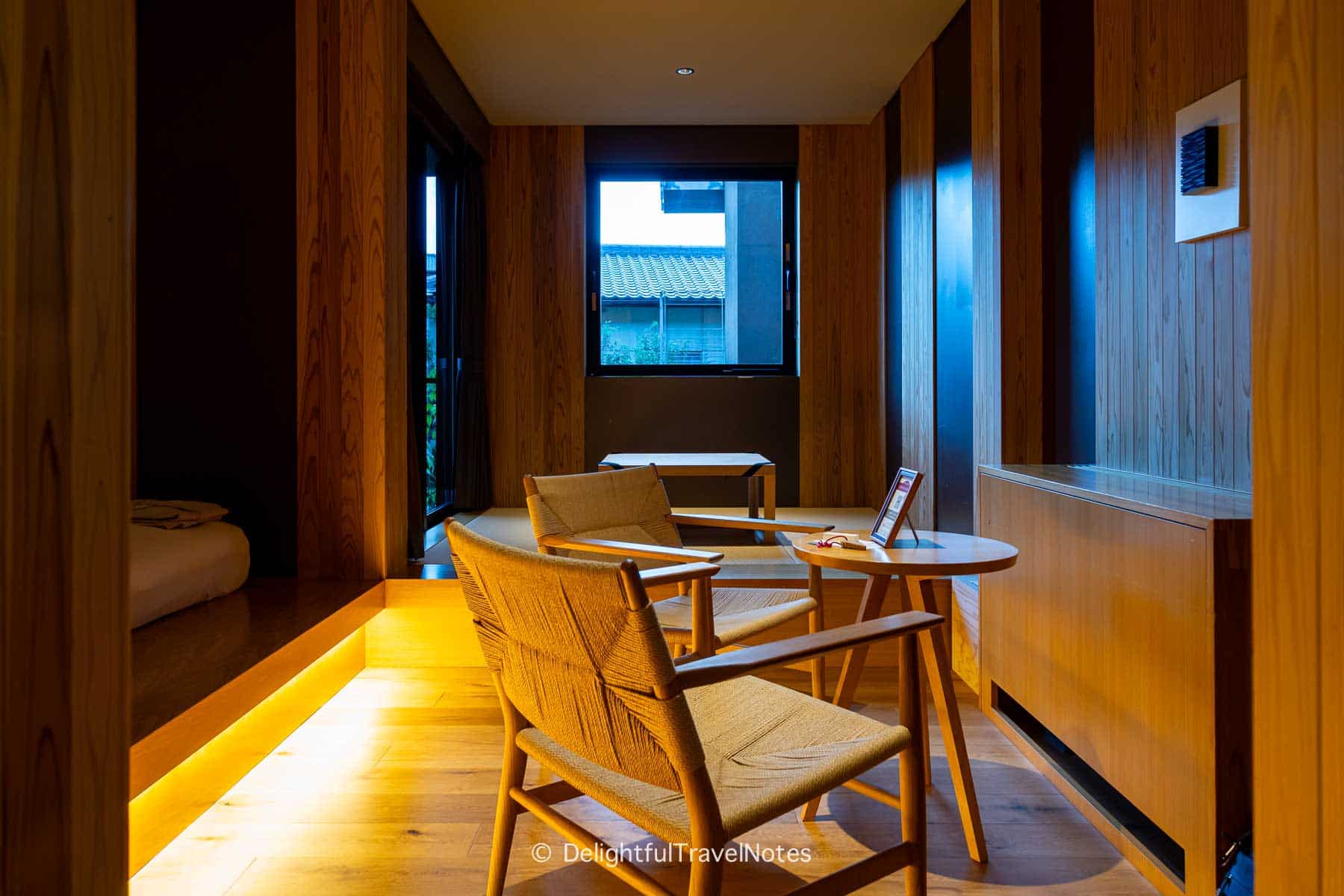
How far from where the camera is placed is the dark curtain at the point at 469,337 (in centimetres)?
536

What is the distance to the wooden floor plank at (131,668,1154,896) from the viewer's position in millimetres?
1840

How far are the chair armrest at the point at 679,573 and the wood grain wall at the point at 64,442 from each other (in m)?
1.02

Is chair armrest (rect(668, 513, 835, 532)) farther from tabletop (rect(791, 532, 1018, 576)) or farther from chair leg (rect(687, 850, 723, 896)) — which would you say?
chair leg (rect(687, 850, 723, 896))

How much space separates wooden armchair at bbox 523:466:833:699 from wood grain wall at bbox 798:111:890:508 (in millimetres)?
3124

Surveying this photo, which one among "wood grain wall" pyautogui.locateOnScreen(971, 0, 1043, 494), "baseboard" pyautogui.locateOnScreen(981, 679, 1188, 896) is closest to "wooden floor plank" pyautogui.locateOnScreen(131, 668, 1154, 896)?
"baseboard" pyautogui.locateOnScreen(981, 679, 1188, 896)

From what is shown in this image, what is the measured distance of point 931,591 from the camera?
2232mm

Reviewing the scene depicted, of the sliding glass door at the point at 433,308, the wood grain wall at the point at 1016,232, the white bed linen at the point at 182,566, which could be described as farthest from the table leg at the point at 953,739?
the sliding glass door at the point at 433,308

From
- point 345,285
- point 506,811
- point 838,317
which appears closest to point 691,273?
point 838,317

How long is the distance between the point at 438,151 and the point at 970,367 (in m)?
3.20

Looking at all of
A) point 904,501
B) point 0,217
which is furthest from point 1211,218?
point 0,217

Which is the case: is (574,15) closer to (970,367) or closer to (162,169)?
(162,169)

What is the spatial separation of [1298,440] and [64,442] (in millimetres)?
1423

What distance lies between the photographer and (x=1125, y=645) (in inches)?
76.0

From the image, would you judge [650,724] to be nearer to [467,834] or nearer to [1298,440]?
[1298,440]
